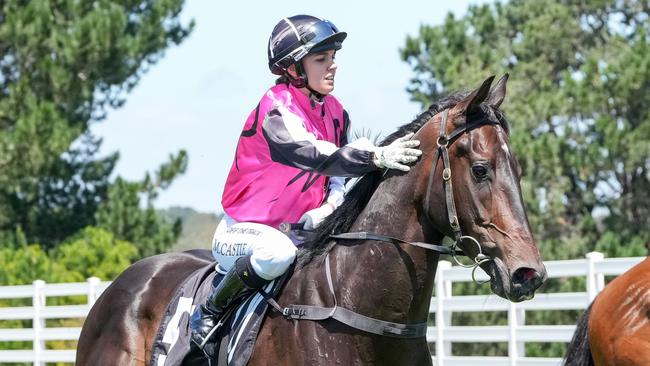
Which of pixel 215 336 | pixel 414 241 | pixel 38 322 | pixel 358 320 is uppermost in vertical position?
pixel 414 241

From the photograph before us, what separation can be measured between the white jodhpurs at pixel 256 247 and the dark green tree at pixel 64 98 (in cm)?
1954

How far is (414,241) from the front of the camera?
4879 millimetres

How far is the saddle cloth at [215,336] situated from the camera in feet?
17.0

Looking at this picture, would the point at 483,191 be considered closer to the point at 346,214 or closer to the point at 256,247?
the point at 346,214

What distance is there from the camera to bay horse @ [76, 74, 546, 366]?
4.57m

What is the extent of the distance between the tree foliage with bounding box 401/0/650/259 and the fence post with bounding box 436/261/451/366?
1202 centimetres

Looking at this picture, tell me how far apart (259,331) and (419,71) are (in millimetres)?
24529

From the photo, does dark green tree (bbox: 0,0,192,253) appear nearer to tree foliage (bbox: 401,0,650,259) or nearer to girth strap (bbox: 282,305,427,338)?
tree foliage (bbox: 401,0,650,259)

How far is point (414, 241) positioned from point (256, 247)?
742mm

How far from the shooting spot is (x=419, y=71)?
2934 centimetres

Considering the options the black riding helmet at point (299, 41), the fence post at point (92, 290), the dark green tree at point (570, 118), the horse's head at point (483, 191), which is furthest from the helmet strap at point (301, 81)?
the dark green tree at point (570, 118)

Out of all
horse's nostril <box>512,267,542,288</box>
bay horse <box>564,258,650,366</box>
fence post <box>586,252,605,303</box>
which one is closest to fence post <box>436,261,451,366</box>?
fence post <box>586,252,605,303</box>

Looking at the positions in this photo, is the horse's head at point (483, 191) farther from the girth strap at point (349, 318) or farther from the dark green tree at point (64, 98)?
the dark green tree at point (64, 98)

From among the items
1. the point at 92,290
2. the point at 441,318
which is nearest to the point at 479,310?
the point at 441,318
